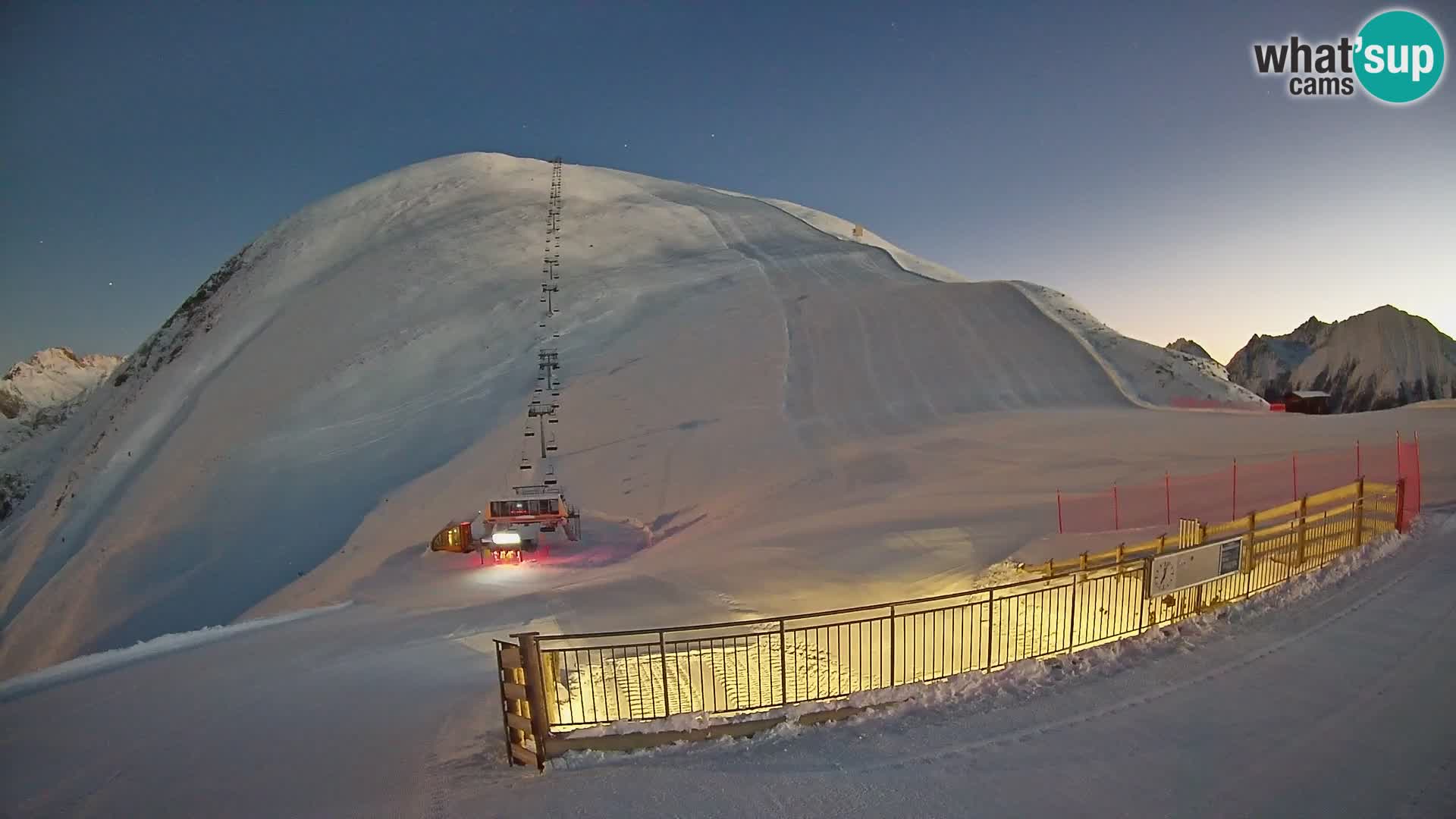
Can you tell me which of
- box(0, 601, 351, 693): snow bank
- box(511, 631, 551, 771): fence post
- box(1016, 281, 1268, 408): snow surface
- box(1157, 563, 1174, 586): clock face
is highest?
box(1016, 281, 1268, 408): snow surface

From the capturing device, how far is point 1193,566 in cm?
852

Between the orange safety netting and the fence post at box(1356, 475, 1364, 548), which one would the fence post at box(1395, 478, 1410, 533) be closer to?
the fence post at box(1356, 475, 1364, 548)

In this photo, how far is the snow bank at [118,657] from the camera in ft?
32.4

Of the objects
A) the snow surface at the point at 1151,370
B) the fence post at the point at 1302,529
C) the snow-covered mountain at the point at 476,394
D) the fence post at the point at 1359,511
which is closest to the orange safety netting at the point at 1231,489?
the fence post at the point at 1359,511

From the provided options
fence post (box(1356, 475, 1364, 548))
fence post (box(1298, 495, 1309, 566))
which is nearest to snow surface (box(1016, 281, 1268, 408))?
fence post (box(1356, 475, 1364, 548))

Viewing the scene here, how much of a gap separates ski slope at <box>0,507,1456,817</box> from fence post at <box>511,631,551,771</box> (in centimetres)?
21

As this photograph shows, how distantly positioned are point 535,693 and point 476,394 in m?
26.9

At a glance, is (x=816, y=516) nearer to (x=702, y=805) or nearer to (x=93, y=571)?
(x=702, y=805)

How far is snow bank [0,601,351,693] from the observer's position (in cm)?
988

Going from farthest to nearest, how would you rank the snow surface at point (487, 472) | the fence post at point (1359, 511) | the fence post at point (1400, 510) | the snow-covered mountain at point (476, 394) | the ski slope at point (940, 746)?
1. the snow-covered mountain at point (476, 394)
2. the fence post at point (1400, 510)
3. the fence post at point (1359, 511)
4. the snow surface at point (487, 472)
5. the ski slope at point (940, 746)

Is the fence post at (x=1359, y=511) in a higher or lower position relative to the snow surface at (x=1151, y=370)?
lower

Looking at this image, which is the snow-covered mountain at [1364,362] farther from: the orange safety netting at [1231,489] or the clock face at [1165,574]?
the clock face at [1165,574]

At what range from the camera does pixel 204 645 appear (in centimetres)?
1173

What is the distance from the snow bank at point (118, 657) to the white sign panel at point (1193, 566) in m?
13.1
